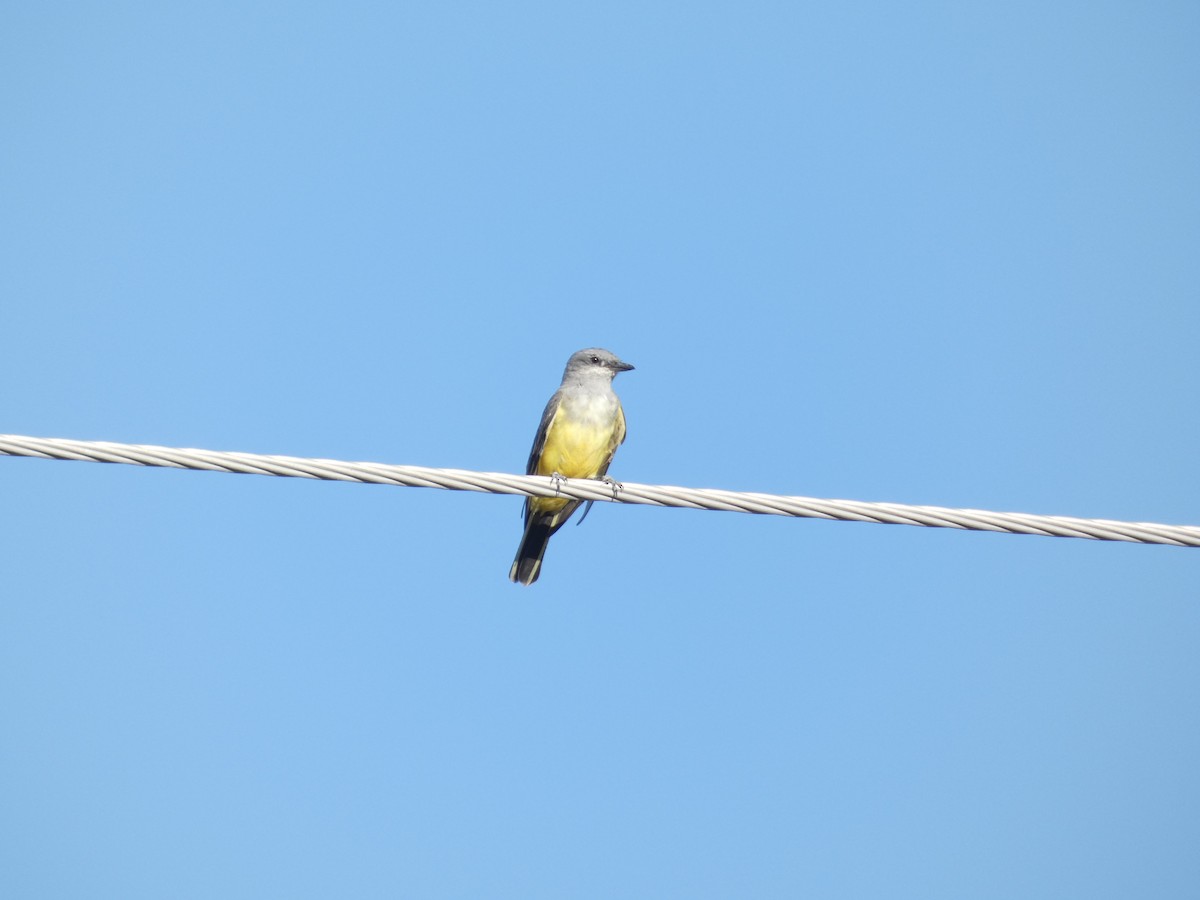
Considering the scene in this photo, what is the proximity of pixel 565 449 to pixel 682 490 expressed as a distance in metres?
3.74

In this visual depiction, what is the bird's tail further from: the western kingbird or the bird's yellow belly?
the bird's yellow belly

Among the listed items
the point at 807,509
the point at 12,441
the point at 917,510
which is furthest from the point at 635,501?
the point at 12,441

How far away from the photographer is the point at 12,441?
460 cm

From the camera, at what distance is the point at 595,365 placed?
9.86 metres

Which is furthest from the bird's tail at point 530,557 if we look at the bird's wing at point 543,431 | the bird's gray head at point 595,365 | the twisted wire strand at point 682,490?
the twisted wire strand at point 682,490

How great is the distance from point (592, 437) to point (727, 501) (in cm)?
396

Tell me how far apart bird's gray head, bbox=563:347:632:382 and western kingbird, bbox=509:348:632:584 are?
0.33m

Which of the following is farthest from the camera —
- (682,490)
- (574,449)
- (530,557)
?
(530,557)

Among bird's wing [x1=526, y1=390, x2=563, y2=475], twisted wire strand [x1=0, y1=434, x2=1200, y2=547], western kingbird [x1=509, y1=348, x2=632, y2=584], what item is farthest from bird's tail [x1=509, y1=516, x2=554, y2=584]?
twisted wire strand [x1=0, y1=434, x2=1200, y2=547]

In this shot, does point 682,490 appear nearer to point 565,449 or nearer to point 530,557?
point 565,449

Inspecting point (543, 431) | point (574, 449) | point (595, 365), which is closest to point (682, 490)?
point (574, 449)

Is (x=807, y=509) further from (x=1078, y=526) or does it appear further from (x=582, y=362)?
(x=582, y=362)

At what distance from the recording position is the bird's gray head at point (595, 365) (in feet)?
32.0

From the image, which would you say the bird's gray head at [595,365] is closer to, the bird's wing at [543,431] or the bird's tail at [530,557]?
the bird's wing at [543,431]
